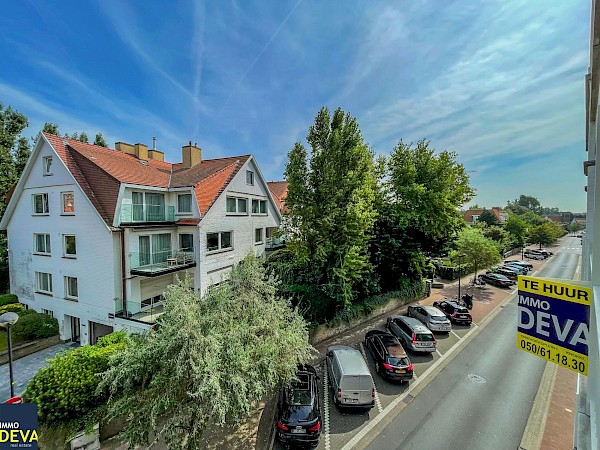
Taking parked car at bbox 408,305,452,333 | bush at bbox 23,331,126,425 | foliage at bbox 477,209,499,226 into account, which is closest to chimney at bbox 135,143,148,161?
bush at bbox 23,331,126,425

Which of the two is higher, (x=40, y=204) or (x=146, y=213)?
(x=40, y=204)

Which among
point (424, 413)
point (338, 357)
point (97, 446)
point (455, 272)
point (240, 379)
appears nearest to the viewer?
point (240, 379)

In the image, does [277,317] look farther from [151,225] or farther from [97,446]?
[151,225]

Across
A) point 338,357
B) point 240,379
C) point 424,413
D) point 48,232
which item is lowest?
point 424,413

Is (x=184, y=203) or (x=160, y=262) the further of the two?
(x=184, y=203)

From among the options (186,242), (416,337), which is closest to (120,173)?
(186,242)

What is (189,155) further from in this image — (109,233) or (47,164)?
(109,233)

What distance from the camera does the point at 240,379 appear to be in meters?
7.16

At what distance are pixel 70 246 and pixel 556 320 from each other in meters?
22.5

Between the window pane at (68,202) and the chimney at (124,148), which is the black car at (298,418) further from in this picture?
the chimney at (124,148)

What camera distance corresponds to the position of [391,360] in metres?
12.7

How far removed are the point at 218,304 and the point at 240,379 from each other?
Result: 9.63 ft

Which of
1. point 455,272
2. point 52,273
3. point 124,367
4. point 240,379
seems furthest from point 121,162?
point 455,272

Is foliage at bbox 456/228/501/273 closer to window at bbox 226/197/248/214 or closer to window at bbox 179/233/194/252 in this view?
window at bbox 226/197/248/214
